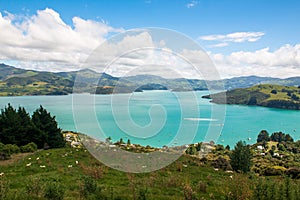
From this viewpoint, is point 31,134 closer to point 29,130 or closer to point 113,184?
point 29,130

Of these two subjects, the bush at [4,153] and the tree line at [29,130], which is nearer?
the bush at [4,153]

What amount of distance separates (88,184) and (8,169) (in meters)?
6.93

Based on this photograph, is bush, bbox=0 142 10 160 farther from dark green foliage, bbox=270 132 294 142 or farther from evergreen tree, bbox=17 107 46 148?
dark green foliage, bbox=270 132 294 142

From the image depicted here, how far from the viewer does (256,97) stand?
7328 inches

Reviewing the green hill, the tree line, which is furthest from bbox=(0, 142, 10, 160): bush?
the green hill

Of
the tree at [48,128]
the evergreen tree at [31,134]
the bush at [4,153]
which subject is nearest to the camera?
the bush at [4,153]

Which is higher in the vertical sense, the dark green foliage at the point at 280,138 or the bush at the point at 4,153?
the bush at the point at 4,153

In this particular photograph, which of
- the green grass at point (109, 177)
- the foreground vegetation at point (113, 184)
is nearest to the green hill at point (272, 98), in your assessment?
the green grass at point (109, 177)

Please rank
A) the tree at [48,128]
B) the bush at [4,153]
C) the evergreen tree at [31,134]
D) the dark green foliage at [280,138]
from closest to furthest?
the bush at [4,153] → the evergreen tree at [31,134] → the tree at [48,128] → the dark green foliage at [280,138]

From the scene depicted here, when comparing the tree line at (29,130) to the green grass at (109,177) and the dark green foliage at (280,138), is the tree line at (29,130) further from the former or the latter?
the dark green foliage at (280,138)

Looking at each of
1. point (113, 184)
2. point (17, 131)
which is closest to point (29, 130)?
point (17, 131)

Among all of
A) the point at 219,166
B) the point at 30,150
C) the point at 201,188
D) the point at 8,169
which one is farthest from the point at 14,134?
the point at 201,188

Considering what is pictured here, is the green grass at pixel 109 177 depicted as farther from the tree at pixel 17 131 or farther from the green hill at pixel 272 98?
the green hill at pixel 272 98

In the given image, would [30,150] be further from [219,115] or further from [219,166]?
[219,115]
